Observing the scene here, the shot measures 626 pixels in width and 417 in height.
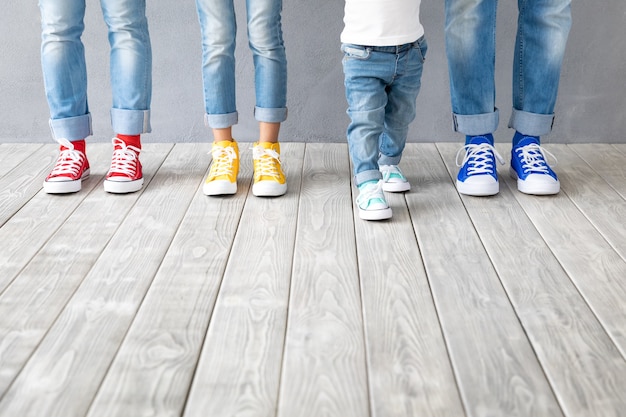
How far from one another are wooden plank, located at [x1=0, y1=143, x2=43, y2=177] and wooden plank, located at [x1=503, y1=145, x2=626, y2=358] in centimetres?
144

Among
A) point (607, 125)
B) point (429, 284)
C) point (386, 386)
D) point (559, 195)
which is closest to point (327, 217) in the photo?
point (429, 284)

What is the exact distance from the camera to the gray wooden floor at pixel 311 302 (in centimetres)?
111

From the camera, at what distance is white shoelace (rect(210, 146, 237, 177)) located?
204 centimetres

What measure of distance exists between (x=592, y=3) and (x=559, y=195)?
0.74m

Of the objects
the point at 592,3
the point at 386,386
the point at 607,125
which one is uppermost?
the point at 592,3

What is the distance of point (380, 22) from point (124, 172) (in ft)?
2.53

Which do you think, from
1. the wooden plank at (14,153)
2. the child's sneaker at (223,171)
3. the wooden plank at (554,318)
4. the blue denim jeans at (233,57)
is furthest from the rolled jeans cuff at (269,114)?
the wooden plank at (14,153)

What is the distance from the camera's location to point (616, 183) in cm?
212

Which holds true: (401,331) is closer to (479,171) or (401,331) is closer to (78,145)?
(479,171)

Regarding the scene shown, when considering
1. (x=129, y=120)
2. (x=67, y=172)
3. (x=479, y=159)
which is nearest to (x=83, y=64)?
(x=129, y=120)

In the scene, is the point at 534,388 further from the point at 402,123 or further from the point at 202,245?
the point at 402,123

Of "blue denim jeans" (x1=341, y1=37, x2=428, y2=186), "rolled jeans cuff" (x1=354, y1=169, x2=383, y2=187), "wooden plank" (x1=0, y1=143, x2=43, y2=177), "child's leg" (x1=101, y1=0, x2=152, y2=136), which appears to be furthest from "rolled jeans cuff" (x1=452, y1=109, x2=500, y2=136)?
"wooden plank" (x1=0, y1=143, x2=43, y2=177)

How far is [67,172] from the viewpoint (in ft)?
6.73

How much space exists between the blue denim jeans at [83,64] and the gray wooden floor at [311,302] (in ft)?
0.66
